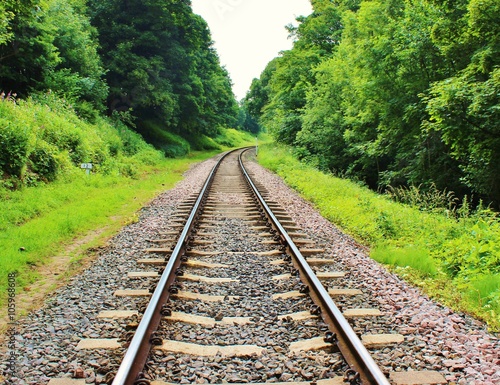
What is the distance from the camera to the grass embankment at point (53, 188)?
5.96 meters

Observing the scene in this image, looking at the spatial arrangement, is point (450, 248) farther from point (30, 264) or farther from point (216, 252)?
point (30, 264)

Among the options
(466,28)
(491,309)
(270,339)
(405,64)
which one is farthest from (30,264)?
(405,64)

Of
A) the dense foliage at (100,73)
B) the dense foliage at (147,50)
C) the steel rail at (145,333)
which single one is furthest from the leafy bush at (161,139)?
the steel rail at (145,333)

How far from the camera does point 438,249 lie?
20.2 feet

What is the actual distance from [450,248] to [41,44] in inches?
A: 628

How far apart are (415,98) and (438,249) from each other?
9.59m

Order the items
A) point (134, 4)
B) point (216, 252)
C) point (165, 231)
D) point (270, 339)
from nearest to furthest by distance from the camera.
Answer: point (270, 339) < point (216, 252) < point (165, 231) < point (134, 4)

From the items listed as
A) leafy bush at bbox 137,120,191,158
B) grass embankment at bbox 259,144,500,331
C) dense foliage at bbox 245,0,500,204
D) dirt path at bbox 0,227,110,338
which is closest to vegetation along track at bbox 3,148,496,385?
dirt path at bbox 0,227,110,338

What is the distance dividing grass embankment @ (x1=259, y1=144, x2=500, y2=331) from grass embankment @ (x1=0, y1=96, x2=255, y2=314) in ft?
15.5

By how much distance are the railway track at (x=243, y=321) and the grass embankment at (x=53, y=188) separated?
→ 1.63m

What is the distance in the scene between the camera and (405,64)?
13734 mm

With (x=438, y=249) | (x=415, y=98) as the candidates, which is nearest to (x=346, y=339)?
A: (x=438, y=249)

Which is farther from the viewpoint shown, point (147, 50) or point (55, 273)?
point (147, 50)

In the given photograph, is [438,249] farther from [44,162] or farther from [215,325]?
[44,162]
